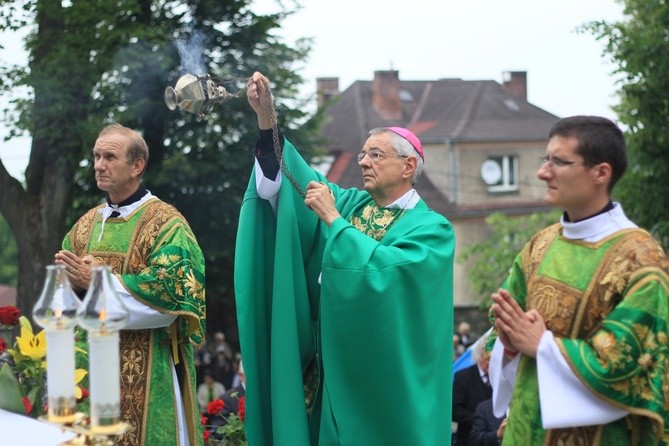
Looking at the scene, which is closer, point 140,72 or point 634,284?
point 634,284

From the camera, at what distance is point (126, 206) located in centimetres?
647

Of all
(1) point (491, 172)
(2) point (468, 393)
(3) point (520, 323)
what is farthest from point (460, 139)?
(3) point (520, 323)

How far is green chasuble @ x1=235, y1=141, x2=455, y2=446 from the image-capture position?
552 cm

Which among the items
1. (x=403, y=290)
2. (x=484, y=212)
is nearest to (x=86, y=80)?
(x=403, y=290)

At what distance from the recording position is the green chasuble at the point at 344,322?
18.1 feet

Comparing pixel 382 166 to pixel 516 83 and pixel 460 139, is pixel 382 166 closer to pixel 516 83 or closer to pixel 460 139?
pixel 460 139

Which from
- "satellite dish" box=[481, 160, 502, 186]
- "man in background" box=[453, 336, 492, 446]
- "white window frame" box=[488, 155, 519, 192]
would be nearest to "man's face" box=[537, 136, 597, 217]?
"man in background" box=[453, 336, 492, 446]

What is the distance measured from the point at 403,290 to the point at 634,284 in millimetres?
1549

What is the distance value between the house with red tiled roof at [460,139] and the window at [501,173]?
0.04 m

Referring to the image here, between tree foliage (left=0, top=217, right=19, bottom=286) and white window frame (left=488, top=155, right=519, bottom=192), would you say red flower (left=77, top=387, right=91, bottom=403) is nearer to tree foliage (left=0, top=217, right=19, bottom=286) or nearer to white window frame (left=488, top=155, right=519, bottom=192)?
white window frame (left=488, top=155, right=519, bottom=192)

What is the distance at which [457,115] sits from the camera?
46.7 m

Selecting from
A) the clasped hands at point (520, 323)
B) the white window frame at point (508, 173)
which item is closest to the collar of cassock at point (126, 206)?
the clasped hands at point (520, 323)

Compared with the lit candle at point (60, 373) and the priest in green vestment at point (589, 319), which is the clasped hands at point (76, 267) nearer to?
the priest in green vestment at point (589, 319)

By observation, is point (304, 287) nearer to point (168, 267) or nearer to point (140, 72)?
point (168, 267)
